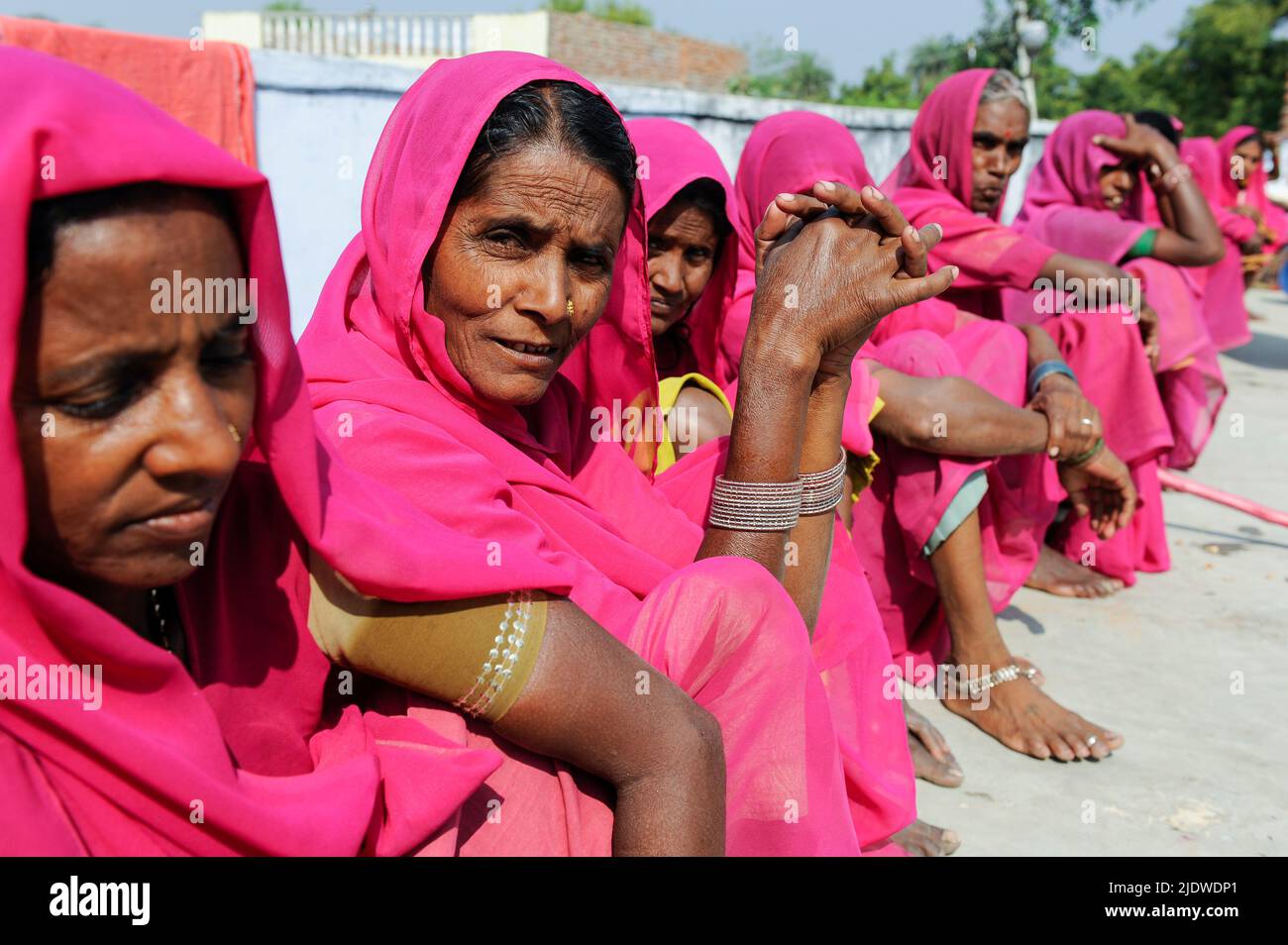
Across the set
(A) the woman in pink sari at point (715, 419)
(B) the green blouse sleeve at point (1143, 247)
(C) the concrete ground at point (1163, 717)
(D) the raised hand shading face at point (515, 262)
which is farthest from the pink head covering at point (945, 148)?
(D) the raised hand shading face at point (515, 262)

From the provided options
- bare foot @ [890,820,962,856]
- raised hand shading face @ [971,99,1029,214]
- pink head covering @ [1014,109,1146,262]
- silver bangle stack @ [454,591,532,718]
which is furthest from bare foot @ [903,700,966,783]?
pink head covering @ [1014,109,1146,262]

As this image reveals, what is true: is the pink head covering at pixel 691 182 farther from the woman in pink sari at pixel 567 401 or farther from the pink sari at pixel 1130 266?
the pink sari at pixel 1130 266

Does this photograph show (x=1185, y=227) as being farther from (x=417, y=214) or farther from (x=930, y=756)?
(x=417, y=214)

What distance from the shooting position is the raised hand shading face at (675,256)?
3080 millimetres

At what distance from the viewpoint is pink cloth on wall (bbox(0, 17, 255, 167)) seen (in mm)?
4555

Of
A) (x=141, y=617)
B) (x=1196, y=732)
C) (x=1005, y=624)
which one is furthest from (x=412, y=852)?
(x=1005, y=624)

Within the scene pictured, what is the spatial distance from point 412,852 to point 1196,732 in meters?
3.16

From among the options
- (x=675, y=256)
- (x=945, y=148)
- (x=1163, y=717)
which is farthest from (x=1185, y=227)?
(x=675, y=256)

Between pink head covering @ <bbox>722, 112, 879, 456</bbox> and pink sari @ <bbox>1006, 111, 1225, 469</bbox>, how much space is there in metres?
1.67

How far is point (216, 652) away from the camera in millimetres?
1472

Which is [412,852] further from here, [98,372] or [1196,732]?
[1196,732]

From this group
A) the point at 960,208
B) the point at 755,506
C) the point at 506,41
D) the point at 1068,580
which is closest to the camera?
the point at 755,506

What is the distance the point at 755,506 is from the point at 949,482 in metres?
1.61

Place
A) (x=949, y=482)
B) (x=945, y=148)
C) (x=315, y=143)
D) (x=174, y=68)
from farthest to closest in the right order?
1. (x=315, y=143)
2. (x=174, y=68)
3. (x=945, y=148)
4. (x=949, y=482)
